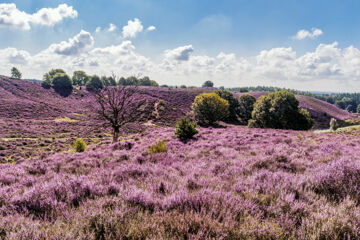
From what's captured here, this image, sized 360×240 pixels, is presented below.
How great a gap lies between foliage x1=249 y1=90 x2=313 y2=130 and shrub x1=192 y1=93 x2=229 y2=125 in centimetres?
1087

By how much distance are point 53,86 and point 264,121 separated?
87.0m

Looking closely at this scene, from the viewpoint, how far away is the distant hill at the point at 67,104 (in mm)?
47409

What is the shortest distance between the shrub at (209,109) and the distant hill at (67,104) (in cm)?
895

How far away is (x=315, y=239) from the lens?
2.07 m

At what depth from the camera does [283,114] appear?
37.4 metres

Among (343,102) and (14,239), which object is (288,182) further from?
(343,102)

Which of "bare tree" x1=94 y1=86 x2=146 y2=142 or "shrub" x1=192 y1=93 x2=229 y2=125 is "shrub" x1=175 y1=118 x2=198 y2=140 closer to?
"bare tree" x1=94 y1=86 x2=146 y2=142

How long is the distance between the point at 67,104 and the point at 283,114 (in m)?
67.8

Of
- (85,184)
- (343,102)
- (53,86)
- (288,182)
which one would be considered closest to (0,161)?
(85,184)

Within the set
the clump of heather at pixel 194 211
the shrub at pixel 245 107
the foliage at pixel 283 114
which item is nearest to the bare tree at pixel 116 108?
the clump of heather at pixel 194 211

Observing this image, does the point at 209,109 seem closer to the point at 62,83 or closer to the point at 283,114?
the point at 283,114

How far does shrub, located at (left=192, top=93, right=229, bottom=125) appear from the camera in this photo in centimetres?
4841

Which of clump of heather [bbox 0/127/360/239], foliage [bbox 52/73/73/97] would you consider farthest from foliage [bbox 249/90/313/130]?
foliage [bbox 52/73/73/97]

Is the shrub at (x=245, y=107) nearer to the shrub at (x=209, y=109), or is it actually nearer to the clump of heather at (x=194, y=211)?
the shrub at (x=209, y=109)
